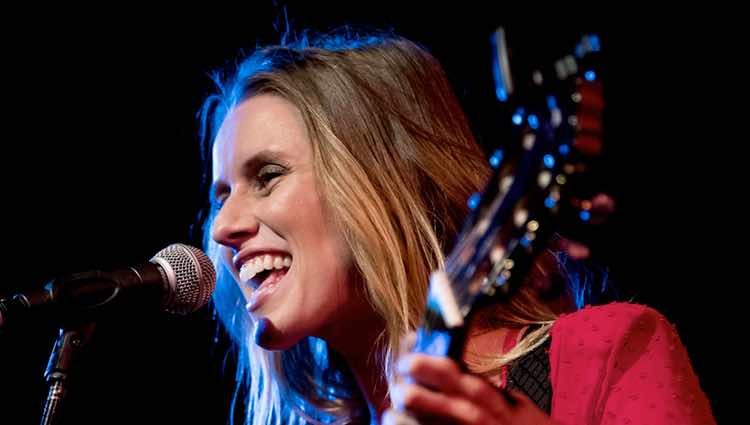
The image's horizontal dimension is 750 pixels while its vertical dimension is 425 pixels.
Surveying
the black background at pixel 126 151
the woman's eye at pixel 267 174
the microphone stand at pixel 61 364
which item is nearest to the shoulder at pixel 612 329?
the woman's eye at pixel 267 174

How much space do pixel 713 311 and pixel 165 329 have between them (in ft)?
7.35

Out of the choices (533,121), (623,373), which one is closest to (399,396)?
(533,121)

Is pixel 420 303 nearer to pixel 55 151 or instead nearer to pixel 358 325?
pixel 358 325

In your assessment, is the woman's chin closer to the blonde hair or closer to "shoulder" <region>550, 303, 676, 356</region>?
the blonde hair

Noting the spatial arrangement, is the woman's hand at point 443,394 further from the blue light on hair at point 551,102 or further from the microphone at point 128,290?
the microphone at point 128,290

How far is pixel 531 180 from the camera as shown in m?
1.22

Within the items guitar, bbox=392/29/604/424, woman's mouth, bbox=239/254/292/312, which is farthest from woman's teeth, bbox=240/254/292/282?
guitar, bbox=392/29/604/424

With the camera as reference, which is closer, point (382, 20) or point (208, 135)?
point (382, 20)

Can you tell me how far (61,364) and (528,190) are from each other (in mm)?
1089

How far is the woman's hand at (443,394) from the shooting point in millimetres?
1187

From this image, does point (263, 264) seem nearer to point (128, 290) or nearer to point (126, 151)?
point (128, 290)

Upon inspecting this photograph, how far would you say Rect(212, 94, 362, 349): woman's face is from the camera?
7.04ft

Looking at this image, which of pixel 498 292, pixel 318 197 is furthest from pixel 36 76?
pixel 498 292

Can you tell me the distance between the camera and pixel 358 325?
89.0 inches
